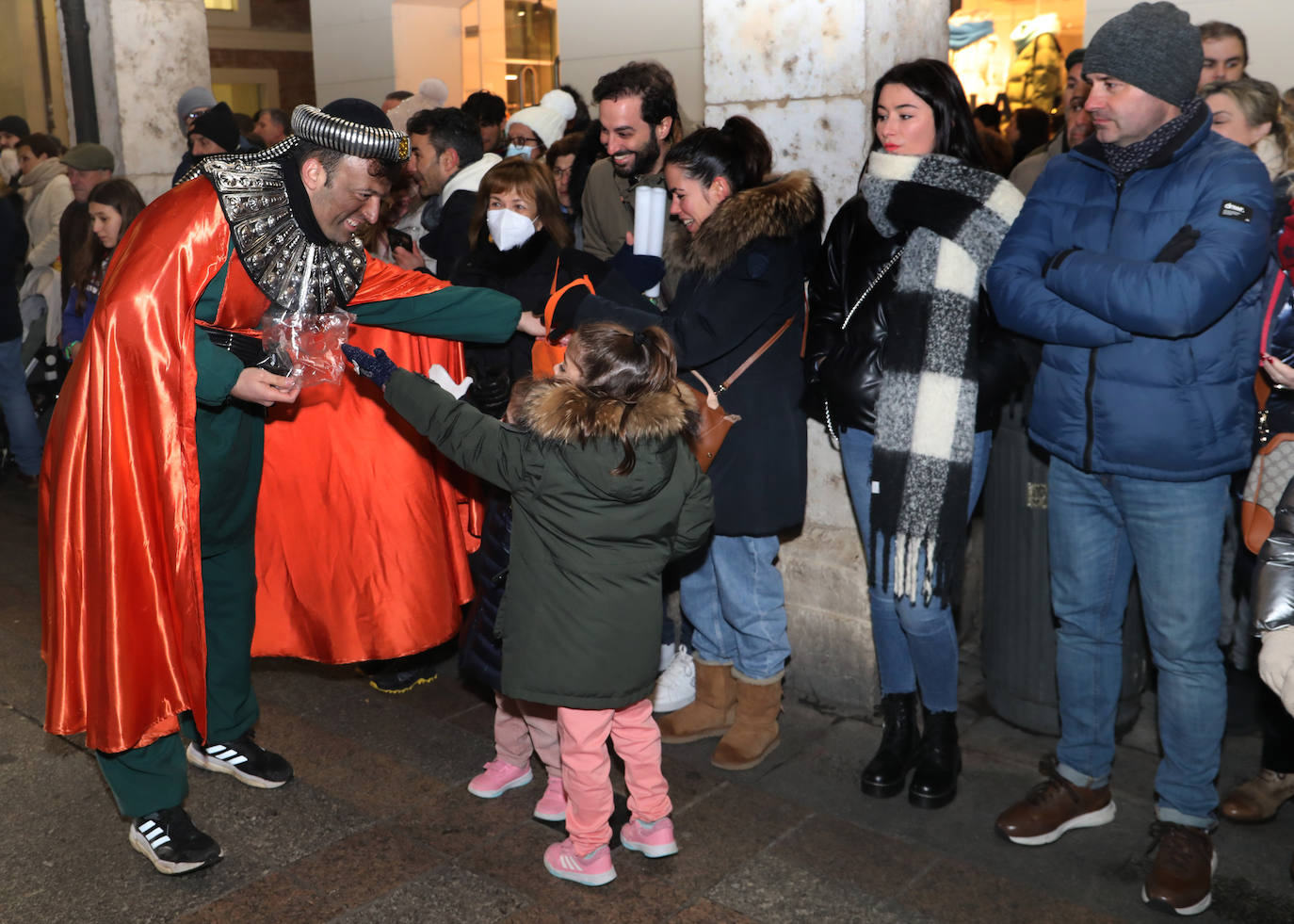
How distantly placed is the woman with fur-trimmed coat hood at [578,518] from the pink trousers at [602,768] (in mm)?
93

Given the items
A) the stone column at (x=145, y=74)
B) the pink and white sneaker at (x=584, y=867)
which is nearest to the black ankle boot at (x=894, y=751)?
the pink and white sneaker at (x=584, y=867)

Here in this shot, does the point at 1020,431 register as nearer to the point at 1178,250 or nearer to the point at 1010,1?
the point at 1178,250

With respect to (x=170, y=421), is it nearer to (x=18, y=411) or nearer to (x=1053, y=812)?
(x=1053, y=812)

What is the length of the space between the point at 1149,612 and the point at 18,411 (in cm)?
650

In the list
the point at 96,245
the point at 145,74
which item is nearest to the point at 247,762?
the point at 96,245

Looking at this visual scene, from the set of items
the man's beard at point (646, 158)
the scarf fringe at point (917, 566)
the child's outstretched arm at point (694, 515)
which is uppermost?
the man's beard at point (646, 158)

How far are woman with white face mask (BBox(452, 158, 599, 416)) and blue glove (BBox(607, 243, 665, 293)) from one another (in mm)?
289

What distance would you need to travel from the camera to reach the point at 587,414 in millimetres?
2867

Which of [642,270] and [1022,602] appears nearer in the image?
[642,270]

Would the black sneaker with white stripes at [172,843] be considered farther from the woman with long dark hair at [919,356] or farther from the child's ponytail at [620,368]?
the woman with long dark hair at [919,356]

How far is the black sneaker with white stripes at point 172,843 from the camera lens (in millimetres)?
3172

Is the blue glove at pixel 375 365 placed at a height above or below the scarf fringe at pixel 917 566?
above

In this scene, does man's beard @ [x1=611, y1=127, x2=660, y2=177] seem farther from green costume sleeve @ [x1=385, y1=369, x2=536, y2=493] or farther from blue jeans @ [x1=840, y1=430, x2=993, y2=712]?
green costume sleeve @ [x1=385, y1=369, x2=536, y2=493]

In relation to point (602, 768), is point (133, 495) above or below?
above
